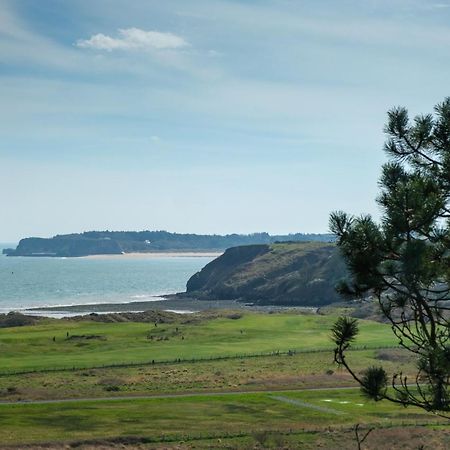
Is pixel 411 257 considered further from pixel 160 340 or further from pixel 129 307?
Result: pixel 129 307

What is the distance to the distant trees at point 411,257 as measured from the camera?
14312 mm

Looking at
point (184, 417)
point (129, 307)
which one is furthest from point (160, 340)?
point (129, 307)

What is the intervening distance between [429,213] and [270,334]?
102m

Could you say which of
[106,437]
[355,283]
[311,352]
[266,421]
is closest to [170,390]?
[266,421]

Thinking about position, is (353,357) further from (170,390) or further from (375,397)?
(375,397)

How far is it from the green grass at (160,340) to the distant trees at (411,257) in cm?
6937

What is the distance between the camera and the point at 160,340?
348 feet

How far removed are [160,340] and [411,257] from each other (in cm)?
9475

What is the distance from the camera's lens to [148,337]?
109m

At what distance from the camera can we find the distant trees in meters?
14.3

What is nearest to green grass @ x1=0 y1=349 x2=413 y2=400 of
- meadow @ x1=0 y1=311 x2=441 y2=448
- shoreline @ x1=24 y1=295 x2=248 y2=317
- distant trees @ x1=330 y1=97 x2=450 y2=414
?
meadow @ x1=0 y1=311 x2=441 y2=448

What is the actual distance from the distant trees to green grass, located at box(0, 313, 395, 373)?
6937 cm

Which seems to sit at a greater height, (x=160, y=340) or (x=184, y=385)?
(x=160, y=340)

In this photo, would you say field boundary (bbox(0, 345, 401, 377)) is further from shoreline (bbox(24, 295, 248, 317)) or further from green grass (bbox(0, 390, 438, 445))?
shoreline (bbox(24, 295, 248, 317))
